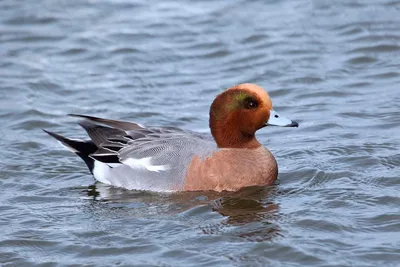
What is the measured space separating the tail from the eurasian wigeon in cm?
7

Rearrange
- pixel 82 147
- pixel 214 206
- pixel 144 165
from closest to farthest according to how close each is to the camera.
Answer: pixel 214 206 < pixel 144 165 < pixel 82 147

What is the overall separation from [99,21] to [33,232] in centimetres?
632

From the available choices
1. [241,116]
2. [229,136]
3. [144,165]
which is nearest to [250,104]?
[241,116]

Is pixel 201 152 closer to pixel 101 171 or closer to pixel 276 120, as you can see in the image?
pixel 276 120

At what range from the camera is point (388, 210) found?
274 inches

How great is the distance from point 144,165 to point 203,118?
181 cm

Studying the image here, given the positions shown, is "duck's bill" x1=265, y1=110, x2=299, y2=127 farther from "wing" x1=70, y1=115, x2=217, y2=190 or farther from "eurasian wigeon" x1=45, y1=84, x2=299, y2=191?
"wing" x1=70, y1=115, x2=217, y2=190

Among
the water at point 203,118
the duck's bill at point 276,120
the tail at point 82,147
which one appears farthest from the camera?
the tail at point 82,147

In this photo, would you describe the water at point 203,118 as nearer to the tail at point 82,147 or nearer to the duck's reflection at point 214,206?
the duck's reflection at point 214,206

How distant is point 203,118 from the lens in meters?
9.68

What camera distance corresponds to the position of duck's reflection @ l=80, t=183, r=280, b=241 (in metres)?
6.87

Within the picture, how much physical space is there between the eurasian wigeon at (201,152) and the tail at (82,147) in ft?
0.22

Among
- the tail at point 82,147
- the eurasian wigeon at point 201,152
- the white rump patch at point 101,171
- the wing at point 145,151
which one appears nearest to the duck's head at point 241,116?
the eurasian wigeon at point 201,152

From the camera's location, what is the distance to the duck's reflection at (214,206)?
6.87 metres
